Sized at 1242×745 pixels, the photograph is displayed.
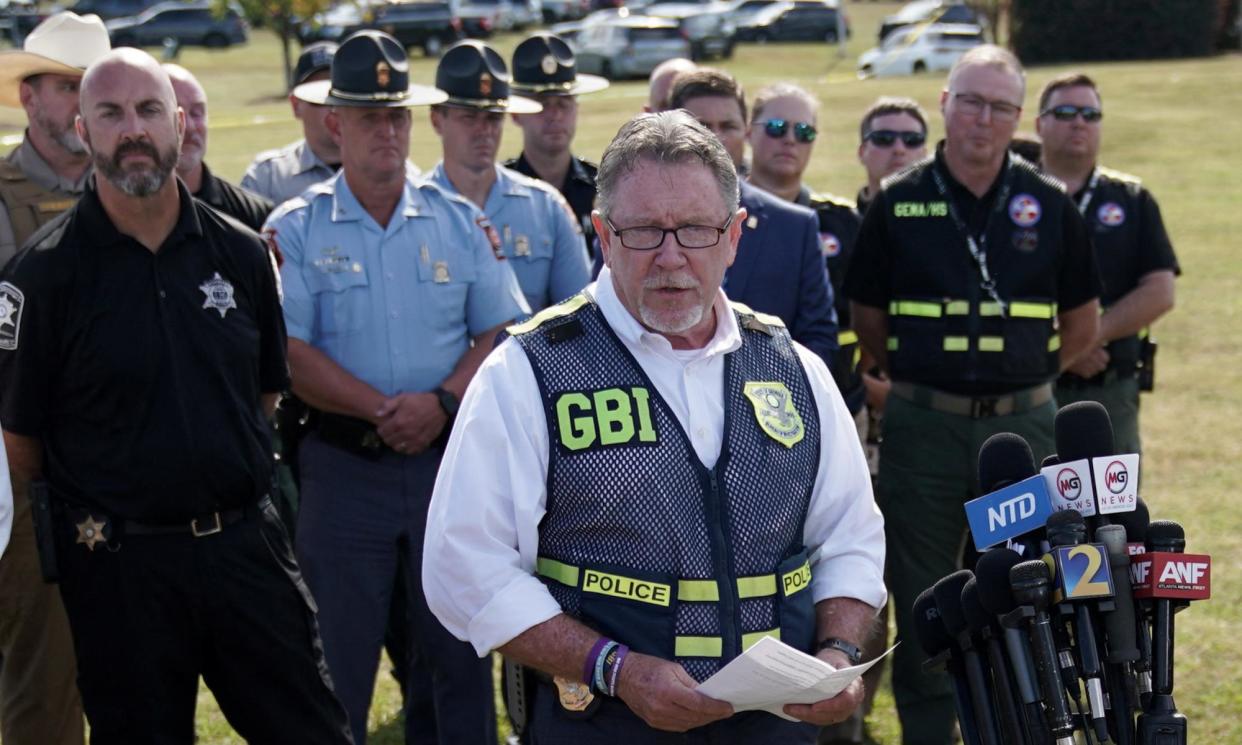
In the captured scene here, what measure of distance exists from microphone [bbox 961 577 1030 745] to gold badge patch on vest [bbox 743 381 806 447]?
498 millimetres

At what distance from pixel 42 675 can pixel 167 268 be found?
1708 millimetres

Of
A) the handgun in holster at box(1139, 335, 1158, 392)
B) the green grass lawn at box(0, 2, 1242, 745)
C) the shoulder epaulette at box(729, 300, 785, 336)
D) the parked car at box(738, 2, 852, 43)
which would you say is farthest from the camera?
the parked car at box(738, 2, 852, 43)

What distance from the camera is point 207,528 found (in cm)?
463

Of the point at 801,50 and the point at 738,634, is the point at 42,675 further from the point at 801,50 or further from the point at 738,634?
the point at 801,50

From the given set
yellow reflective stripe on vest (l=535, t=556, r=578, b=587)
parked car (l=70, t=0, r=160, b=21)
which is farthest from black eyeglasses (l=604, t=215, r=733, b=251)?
parked car (l=70, t=0, r=160, b=21)

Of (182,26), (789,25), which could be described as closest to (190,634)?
(789,25)

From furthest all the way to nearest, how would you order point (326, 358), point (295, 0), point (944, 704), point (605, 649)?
point (295, 0) → point (944, 704) → point (326, 358) → point (605, 649)

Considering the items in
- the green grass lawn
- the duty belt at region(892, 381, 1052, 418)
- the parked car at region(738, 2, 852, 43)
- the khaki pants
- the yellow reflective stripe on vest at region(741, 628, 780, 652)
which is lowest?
the parked car at region(738, 2, 852, 43)

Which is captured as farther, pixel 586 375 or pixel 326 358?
pixel 326 358

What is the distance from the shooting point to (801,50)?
154 ft

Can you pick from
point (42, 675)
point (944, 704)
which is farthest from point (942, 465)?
point (42, 675)

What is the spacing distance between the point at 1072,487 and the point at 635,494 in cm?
94

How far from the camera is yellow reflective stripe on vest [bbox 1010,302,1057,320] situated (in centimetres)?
594

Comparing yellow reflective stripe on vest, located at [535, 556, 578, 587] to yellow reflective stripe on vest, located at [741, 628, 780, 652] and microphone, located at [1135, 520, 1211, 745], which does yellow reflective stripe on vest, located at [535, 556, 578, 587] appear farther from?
microphone, located at [1135, 520, 1211, 745]
